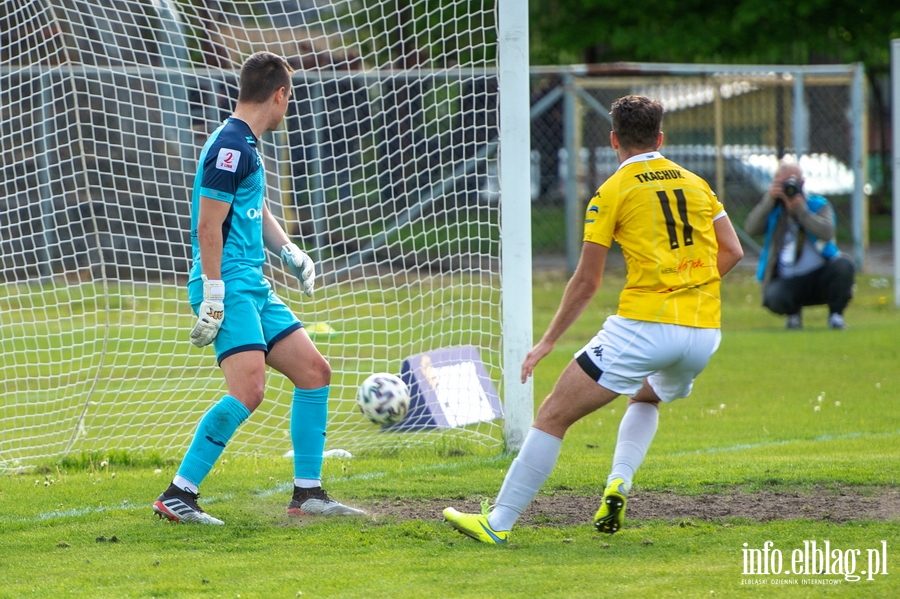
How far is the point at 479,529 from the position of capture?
4.27m

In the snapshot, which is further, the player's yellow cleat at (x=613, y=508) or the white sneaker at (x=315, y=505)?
the white sneaker at (x=315, y=505)

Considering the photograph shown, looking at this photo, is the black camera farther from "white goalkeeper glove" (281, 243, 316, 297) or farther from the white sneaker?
the white sneaker

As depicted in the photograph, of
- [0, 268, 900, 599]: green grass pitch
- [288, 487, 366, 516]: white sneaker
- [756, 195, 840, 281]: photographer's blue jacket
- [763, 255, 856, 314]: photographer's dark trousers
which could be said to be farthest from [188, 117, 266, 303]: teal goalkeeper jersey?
[763, 255, 856, 314]: photographer's dark trousers

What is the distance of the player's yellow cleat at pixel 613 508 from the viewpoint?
13.8 ft

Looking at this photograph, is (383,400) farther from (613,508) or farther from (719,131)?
(719,131)

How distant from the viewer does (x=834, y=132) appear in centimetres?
1962

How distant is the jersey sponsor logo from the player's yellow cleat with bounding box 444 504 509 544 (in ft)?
5.64

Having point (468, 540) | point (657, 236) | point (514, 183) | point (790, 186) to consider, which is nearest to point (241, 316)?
point (468, 540)

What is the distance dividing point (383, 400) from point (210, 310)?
97.9 inches

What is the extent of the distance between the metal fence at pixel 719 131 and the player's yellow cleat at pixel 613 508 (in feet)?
37.1

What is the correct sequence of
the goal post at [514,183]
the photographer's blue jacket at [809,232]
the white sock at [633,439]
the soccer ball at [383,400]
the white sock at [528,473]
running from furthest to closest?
1. the photographer's blue jacket at [809,232]
2. the soccer ball at [383,400]
3. the goal post at [514,183]
4. the white sock at [633,439]
5. the white sock at [528,473]

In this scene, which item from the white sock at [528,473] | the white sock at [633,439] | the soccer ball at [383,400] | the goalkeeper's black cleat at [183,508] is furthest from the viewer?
the soccer ball at [383,400]

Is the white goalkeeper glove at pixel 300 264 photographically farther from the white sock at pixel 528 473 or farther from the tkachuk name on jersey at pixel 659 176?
the tkachuk name on jersey at pixel 659 176

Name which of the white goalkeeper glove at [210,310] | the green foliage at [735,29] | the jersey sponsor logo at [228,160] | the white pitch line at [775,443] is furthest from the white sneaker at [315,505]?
the green foliage at [735,29]
